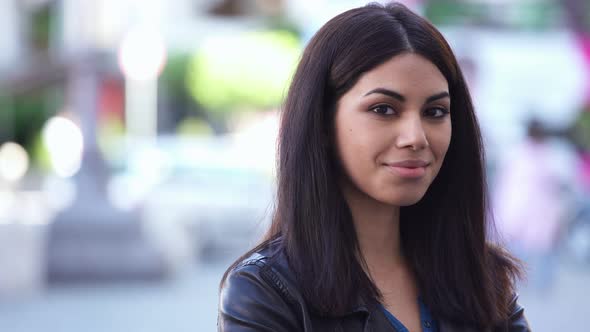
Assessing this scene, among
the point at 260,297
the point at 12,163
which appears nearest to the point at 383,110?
the point at 260,297

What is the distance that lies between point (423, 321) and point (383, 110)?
17.1 inches

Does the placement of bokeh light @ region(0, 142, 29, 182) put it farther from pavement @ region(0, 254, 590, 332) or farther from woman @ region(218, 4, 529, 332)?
woman @ region(218, 4, 529, 332)

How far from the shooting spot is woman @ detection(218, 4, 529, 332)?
5.41 feet

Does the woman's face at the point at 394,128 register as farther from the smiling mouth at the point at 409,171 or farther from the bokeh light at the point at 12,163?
the bokeh light at the point at 12,163

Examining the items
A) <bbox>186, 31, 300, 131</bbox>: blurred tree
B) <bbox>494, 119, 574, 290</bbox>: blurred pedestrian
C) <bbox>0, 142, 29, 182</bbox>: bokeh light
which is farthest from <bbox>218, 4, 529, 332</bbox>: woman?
<bbox>186, 31, 300, 131</bbox>: blurred tree

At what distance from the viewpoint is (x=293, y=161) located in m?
1.75

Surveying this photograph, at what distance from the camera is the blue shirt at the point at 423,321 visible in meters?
1.71

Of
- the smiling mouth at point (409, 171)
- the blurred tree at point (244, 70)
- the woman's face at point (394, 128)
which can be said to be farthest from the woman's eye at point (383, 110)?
the blurred tree at point (244, 70)

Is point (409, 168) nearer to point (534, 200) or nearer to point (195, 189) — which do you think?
point (534, 200)

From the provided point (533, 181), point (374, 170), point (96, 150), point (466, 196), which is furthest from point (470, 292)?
point (96, 150)

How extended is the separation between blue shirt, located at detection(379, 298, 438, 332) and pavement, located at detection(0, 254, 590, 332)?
5.73m

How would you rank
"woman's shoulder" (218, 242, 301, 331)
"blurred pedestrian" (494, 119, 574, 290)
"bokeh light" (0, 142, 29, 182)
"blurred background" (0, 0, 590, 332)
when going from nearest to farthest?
"woman's shoulder" (218, 242, 301, 331), "blurred background" (0, 0, 590, 332), "blurred pedestrian" (494, 119, 574, 290), "bokeh light" (0, 142, 29, 182)

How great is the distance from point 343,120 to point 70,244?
854 centimetres

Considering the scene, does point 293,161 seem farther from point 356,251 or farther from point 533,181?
point 533,181
